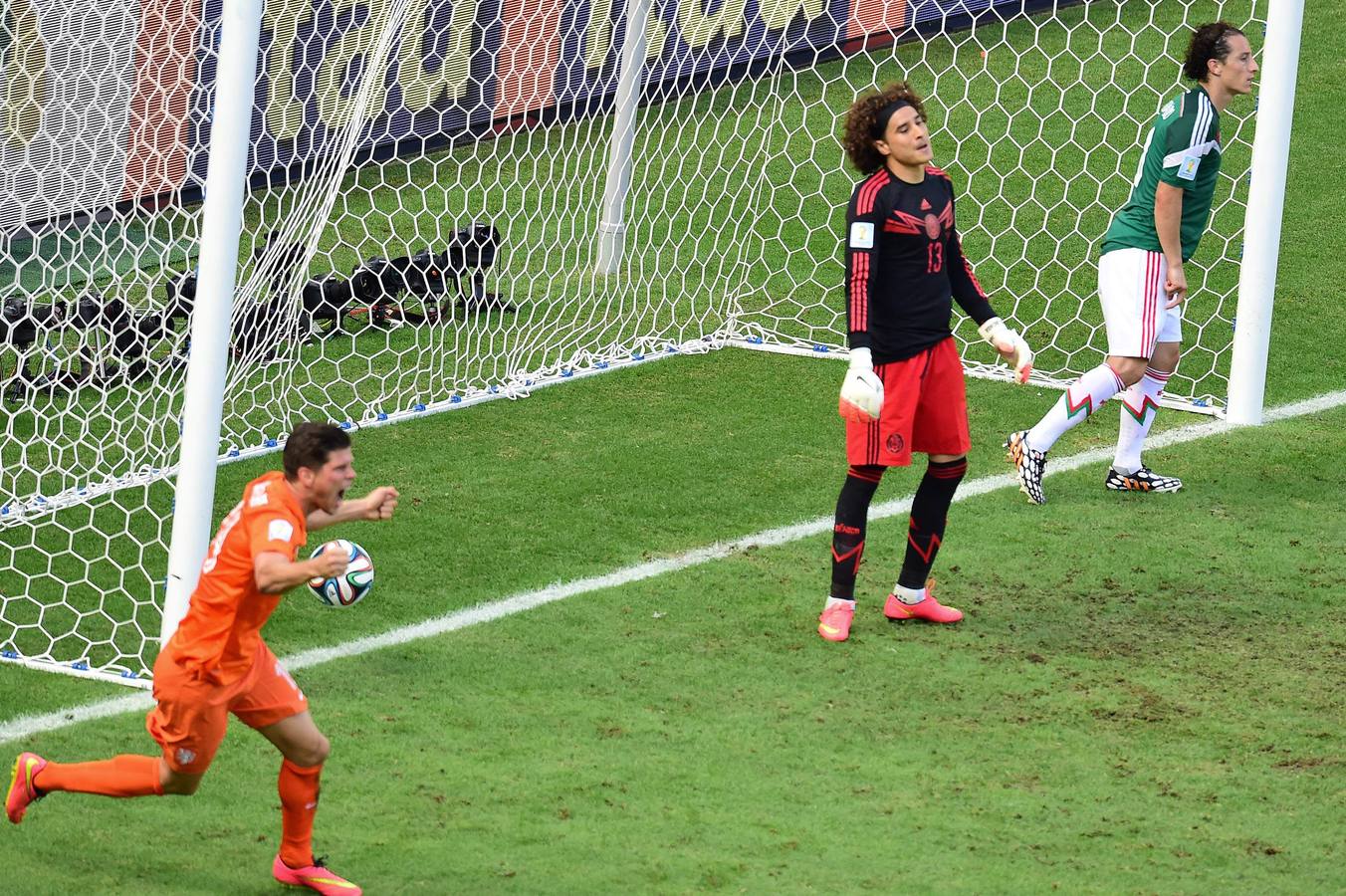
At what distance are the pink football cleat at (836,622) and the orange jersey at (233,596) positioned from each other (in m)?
2.27

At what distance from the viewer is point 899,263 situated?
5914mm

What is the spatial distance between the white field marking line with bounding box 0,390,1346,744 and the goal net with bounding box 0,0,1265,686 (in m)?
0.36

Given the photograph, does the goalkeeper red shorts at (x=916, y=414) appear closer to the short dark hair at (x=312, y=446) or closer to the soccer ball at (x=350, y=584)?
the soccer ball at (x=350, y=584)

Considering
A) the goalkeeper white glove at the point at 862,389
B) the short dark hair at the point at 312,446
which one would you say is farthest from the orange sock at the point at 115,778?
the goalkeeper white glove at the point at 862,389

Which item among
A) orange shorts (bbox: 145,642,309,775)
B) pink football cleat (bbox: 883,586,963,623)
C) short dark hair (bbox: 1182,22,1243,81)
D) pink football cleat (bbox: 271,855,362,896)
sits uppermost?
short dark hair (bbox: 1182,22,1243,81)

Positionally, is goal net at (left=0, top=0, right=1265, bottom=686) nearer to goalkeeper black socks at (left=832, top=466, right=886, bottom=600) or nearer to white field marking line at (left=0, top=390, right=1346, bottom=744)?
white field marking line at (left=0, top=390, right=1346, bottom=744)

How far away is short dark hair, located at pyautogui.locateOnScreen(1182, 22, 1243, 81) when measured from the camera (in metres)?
7.01

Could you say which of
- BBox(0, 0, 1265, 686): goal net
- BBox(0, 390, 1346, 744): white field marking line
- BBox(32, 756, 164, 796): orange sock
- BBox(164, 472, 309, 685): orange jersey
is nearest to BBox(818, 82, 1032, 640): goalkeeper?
BBox(0, 390, 1346, 744): white field marking line

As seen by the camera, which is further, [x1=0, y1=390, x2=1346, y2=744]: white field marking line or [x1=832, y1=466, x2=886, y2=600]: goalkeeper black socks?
[x1=832, y1=466, x2=886, y2=600]: goalkeeper black socks

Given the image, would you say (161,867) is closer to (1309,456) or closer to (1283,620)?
(1283,620)

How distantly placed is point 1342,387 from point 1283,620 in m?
3.08

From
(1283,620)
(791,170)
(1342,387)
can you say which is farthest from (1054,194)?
(1283,620)

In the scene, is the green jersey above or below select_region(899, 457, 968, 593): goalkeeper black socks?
above

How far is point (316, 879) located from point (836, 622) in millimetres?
2235
